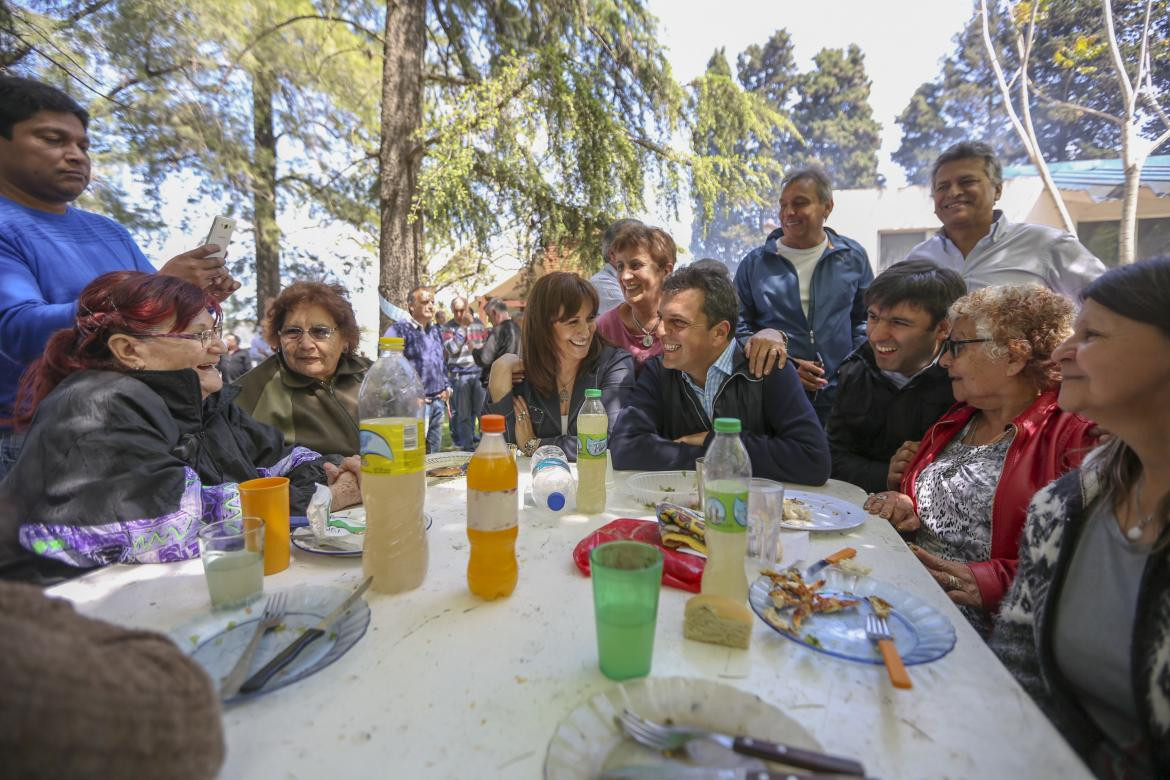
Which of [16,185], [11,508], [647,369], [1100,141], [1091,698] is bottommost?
[1091,698]

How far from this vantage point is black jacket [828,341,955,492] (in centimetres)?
248

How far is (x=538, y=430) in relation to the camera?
9.53 ft

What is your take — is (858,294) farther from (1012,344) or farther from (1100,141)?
(1100,141)

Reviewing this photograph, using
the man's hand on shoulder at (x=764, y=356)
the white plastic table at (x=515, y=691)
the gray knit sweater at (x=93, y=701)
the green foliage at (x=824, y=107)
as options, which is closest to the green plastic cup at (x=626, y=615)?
the white plastic table at (x=515, y=691)

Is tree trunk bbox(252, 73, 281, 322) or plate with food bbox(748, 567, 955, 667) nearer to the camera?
plate with food bbox(748, 567, 955, 667)

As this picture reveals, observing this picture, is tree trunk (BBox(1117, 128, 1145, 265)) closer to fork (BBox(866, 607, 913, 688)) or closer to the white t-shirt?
the white t-shirt

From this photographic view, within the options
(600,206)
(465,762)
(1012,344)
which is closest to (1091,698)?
(1012,344)

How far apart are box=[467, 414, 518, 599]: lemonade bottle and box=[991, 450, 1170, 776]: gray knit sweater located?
135cm

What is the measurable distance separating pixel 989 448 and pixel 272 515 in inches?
95.9

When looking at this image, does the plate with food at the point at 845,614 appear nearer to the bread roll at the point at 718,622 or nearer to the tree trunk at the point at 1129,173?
the bread roll at the point at 718,622

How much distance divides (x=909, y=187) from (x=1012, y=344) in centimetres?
1680

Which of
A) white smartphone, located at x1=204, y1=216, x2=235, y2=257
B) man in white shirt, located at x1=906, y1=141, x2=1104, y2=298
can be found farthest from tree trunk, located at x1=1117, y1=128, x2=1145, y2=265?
white smartphone, located at x1=204, y1=216, x2=235, y2=257

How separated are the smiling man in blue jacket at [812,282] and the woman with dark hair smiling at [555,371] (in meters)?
1.11

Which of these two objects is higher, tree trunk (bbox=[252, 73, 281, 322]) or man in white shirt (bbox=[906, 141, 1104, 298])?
tree trunk (bbox=[252, 73, 281, 322])
